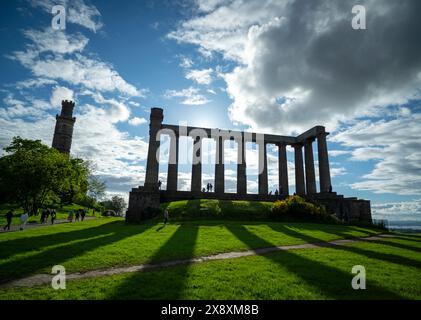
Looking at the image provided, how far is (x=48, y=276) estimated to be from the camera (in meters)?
8.61

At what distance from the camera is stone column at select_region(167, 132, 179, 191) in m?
41.4

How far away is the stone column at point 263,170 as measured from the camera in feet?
142

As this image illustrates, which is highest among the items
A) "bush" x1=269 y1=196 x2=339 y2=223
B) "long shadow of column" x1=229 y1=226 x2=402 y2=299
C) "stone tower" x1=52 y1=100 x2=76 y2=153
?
"stone tower" x1=52 y1=100 x2=76 y2=153

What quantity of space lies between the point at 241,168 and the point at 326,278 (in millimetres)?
35117

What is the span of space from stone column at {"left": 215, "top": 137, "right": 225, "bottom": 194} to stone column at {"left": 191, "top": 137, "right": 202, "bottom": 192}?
2899mm

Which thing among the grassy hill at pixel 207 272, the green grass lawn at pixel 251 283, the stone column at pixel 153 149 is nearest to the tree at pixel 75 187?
the stone column at pixel 153 149

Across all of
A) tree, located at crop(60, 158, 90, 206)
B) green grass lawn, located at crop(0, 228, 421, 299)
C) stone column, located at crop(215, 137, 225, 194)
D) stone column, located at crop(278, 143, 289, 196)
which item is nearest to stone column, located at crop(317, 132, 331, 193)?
stone column, located at crop(278, 143, 289, 196)

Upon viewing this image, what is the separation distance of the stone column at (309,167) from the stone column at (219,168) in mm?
16354

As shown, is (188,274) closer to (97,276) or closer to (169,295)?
(169,295)

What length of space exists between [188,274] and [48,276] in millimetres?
4887

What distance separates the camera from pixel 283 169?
46312 mm

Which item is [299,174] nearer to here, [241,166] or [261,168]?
[261,168]

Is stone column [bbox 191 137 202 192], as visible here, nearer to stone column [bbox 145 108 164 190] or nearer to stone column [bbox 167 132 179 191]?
stone column [bbox 167 132 179 191]
